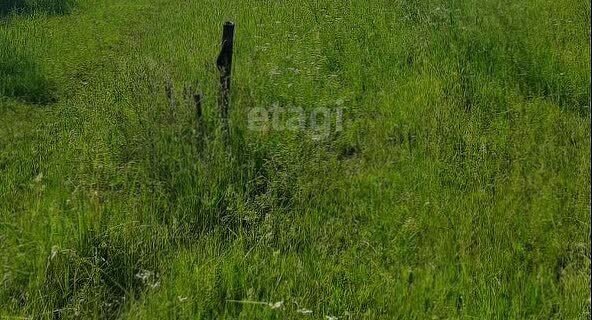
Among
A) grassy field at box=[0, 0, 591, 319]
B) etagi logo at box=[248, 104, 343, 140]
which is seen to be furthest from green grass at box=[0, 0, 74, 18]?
etagi logo at box=[248, 104, 343, 140]

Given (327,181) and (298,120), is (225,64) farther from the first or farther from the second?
(327,181)

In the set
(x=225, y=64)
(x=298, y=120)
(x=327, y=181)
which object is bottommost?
(x=327, y=181)

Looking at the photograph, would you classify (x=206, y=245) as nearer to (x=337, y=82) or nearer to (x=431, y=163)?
(x=431, y=163)

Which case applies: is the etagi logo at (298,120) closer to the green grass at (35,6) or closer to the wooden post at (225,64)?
the wooden post at (225,64)

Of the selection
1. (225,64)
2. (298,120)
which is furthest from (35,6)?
(298,120)

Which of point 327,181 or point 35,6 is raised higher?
point 35,6

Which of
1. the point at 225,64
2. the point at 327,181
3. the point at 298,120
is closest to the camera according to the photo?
the point at 327,181

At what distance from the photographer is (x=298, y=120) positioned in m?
5.85

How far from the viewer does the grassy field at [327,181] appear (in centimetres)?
347

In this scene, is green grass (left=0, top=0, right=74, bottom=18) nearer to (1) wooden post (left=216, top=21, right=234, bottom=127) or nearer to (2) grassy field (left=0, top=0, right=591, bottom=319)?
(2) grassy field (left=0, top=0, right=591, bottom=319)

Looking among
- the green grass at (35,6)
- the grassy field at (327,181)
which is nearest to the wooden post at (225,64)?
the grassy field at (327,181)

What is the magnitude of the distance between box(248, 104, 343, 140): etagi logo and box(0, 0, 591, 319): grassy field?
75 millimetres

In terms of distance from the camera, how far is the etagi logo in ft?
18.5

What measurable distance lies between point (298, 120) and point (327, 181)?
122 centimetres
